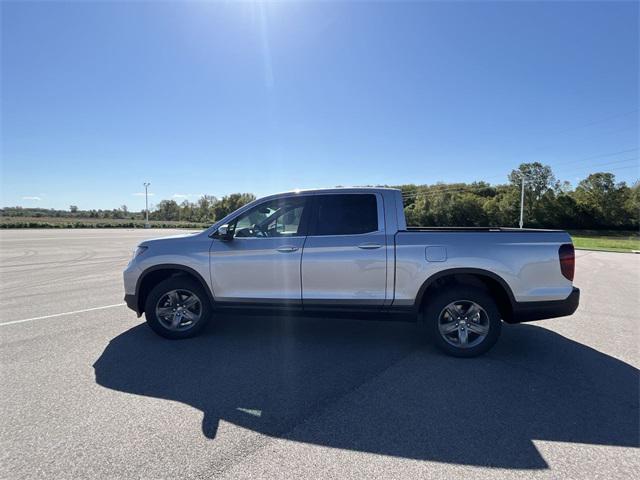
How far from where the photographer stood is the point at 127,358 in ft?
13.2

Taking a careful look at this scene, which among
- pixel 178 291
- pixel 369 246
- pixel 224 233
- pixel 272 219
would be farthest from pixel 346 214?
pixel 178 291

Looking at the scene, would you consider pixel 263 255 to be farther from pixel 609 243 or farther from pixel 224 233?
pixel 609 243

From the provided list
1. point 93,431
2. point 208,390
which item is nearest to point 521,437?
point 208,390

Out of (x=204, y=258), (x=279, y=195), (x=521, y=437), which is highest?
(x=279, y=195)

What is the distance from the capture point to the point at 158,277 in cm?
477

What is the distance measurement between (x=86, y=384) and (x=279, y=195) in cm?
293

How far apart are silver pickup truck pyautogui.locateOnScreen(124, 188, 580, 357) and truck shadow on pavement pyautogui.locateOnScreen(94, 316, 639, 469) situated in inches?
18.6

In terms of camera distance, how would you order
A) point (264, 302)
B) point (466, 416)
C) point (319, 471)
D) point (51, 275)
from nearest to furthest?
point (319, 471) → point (466, 416) → point (264, 302) → point (51, 275)

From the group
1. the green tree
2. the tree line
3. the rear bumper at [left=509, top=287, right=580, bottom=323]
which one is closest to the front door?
the rear bumper at [left=509, top=287, right=580, bottom=323]

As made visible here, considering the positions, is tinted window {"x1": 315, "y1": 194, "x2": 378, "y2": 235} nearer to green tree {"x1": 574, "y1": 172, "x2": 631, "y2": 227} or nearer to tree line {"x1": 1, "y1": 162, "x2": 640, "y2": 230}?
tree line {"x1": 1, "y1": 162, "x2": 640, "y2": 230}

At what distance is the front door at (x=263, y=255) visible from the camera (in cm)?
428

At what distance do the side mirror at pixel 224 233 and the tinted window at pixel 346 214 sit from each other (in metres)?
1.13

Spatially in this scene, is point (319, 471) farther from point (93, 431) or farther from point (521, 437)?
point (93, 431)

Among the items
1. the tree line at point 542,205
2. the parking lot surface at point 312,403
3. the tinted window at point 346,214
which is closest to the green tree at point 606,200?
the tree line at point 542,205
